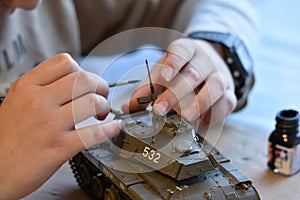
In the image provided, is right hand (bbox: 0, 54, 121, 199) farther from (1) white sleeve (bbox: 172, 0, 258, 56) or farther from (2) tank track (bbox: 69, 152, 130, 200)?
(1) white sleeve (bbox: 172, 0, 258, 56)

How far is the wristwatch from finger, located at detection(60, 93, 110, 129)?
0.34 m

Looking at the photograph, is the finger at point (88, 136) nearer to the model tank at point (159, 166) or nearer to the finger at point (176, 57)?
the model tank at point (159, 166)

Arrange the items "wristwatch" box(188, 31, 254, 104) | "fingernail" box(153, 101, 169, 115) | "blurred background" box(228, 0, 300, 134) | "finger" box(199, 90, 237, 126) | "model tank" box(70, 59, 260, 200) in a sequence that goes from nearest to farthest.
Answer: "model tank" box(70, 59, 260, 200), "fingernail" box(153, 101, 169, 115), "finger" box(199, 90, 237, 126), "wristwatch" box(188, 31, 254, 104), "blurred background" box(228, 0, 300, 134)

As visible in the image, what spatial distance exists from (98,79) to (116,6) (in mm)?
546

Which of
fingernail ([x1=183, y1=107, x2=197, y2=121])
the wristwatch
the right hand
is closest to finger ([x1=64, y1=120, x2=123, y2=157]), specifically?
the right hand

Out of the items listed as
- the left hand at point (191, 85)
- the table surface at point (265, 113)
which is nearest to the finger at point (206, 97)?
the left hand at point (191, 85)

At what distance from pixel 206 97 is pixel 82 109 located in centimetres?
22

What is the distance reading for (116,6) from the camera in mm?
1264

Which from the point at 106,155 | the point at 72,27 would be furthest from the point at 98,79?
the point at 72,27

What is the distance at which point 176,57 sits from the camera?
0.86m

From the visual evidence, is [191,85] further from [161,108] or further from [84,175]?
[84,175]

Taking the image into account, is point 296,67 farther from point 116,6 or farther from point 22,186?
point 22,186

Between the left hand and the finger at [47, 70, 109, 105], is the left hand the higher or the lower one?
the lower one

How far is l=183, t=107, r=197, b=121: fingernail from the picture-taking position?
0.79m
